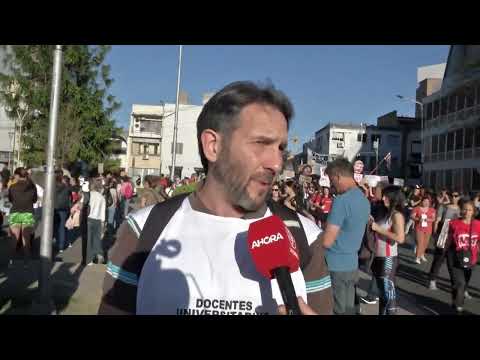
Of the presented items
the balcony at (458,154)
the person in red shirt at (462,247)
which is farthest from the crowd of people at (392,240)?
the balcony at (458,154)

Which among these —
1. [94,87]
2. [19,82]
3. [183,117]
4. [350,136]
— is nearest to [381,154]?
[350,136]

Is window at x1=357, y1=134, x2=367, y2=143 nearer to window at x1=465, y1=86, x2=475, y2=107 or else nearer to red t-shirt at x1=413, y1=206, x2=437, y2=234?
window at x1=465, y1=86, x2=475, y2=107

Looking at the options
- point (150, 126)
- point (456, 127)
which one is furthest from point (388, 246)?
point (150, 126)

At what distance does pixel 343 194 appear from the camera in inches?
184

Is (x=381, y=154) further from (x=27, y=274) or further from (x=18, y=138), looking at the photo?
(x=27, y=274)

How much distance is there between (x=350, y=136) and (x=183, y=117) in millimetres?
21069

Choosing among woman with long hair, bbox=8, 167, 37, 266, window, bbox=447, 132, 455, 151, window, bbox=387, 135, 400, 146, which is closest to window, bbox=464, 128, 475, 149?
window, bbox=447, 132, 455, 151

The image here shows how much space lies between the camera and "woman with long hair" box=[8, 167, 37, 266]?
26.8 ft

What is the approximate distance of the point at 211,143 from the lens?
186 cm

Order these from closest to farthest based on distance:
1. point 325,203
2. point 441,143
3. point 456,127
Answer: point 325,203, point 456,127, point 441,143

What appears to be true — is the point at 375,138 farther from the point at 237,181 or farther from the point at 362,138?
the point at 237,181

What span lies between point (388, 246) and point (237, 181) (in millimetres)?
4527

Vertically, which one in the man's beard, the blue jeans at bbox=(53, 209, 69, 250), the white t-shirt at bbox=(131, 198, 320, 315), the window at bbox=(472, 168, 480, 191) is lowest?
the blue jeans at bbox=(53, 209, 69, 250)
